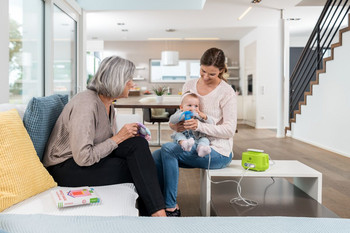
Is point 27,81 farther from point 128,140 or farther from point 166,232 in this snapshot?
point 166,232

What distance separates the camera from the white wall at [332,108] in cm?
504

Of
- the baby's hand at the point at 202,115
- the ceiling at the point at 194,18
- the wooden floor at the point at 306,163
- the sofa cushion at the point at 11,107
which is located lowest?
the wooden floor at the point at 306,163

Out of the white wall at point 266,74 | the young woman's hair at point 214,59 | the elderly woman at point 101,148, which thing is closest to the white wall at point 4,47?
the elderly woman at point 101,148

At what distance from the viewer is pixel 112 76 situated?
1.92m

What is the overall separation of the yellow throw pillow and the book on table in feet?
Answer: 0.37

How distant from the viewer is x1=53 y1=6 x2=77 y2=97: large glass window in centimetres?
546

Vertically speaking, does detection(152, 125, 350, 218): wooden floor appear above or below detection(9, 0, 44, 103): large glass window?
below

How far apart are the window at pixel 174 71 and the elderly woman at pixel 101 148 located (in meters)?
8.95

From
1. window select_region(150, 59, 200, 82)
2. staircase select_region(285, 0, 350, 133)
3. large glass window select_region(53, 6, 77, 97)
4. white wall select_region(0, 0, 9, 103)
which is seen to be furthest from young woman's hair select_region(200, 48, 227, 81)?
window select_region(150, 59, 200, 82)

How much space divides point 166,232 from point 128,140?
976 mm

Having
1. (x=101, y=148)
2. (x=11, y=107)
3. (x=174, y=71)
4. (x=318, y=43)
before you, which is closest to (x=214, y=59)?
(x=101, y=148)

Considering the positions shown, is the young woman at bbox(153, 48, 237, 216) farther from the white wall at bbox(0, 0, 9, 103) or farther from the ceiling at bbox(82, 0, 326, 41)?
the ceiling at bbox(82, 0, 326, 41)

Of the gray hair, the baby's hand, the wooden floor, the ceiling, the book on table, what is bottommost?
the wooden floor

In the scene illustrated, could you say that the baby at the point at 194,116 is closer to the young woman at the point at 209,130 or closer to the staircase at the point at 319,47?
the young woman at the point at 209,130
